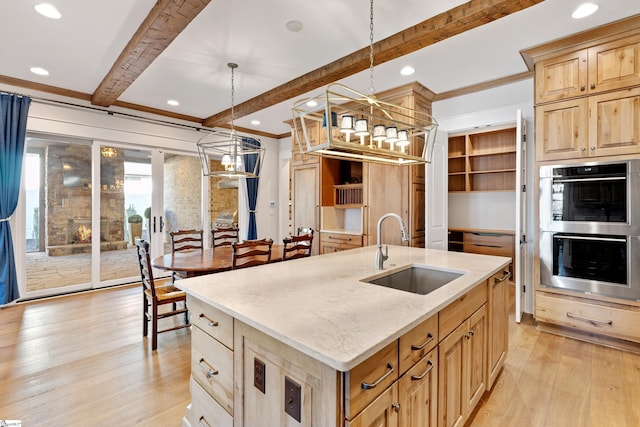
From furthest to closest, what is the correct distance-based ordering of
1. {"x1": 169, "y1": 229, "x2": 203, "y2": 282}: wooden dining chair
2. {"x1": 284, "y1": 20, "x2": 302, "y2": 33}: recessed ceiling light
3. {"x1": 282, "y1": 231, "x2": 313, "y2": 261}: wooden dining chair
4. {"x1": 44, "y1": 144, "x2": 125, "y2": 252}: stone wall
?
{"x1": 44, "y1": 144, "x2": 125, "y2": 252}: stone wall, {"x1": 169, "y1": 229, "x2": 203, "y2": 282}: wooden dining chair, {"x1": 282, "y1": 231, "x2": 313, "y2": 261}: wooden dining chair, {"x1": 284, "y1": 20, "x2": 302, "y2": 33}: recessed ceiling light

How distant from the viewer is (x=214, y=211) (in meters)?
6.12

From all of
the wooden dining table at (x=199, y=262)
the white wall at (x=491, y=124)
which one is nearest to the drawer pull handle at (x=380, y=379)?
the wooden dining table at (x=199, y=262)

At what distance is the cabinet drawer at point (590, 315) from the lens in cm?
267

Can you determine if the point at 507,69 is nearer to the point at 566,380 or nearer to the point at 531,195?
the point at 531,195

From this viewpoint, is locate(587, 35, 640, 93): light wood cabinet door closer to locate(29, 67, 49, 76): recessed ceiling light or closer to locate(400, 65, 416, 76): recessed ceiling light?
locate(400, 65, 416, 76): recessed ceiling light

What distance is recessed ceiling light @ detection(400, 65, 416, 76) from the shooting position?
342 cm

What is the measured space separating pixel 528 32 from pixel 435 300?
2.71 meters

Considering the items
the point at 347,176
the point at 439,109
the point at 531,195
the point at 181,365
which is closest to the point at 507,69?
the point at 439,109

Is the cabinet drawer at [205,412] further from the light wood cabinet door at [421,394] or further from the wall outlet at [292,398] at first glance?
the light wood cabinet door at [421,394]

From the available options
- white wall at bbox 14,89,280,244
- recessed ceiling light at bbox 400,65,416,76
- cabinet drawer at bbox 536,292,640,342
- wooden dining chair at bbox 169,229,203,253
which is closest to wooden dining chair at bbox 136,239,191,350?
wooden dining chair at bbox 169,229,203,253

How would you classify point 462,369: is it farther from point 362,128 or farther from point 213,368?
point 362,128

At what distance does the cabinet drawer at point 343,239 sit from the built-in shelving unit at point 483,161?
6.20ft

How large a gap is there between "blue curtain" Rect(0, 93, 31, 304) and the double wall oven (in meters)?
6.02

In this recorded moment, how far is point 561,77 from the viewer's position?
9.77ft
